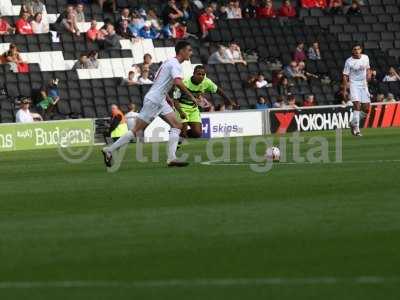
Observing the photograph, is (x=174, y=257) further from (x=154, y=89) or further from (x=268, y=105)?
(x=268, y=105)

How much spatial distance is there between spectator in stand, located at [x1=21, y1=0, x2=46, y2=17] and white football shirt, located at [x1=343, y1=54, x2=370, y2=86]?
9.28 m

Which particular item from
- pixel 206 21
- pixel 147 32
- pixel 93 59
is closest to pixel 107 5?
pixel 147 32

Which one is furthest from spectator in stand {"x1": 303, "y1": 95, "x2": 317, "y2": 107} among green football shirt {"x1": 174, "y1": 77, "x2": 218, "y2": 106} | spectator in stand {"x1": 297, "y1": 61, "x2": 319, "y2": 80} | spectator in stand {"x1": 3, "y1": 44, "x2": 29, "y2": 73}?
green football shirt {"x1": 174, "y1": 77, "x2": 218, "y2": 106}

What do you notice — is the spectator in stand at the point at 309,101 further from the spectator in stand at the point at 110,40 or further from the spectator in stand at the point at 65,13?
the spectator in stand at the point at 65,13

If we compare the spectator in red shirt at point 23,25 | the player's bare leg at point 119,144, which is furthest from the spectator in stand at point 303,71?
the player's bare leg at point 119,144

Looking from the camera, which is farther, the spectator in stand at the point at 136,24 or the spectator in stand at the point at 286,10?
the spectator in stand at the point at 286,10

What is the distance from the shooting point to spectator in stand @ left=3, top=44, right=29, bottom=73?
34094mm

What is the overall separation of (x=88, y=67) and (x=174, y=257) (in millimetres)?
26580

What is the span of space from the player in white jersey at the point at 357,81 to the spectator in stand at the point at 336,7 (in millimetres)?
12157

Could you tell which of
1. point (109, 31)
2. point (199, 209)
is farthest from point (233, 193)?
point (109, 31)

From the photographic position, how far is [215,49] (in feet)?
131

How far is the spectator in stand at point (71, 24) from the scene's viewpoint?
36531mm

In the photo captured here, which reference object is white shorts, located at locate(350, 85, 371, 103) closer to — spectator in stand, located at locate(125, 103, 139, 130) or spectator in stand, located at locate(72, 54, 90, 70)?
spectator in stand, located at locate(125, 103, 139, 130)

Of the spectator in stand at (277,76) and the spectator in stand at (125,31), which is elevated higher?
the spectator in stand at (125,31)
